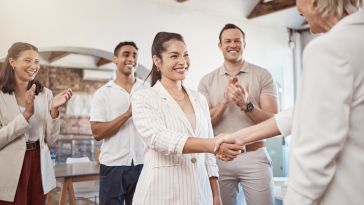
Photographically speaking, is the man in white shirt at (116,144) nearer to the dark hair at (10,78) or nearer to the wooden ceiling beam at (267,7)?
the dark hair at (10,78)

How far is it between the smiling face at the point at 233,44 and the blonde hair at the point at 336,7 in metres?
1.34

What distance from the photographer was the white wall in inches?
134

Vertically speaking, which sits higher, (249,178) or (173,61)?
(173,61)

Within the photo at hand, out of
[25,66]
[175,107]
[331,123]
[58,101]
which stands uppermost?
[25,66]

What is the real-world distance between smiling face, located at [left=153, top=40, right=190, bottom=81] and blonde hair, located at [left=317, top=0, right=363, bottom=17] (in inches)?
32.6

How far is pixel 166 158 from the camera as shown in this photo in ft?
5.14

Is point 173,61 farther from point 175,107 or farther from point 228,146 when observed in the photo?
point 228,146

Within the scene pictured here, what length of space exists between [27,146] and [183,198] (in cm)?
114

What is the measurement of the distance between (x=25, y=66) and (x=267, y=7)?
12.1 ft

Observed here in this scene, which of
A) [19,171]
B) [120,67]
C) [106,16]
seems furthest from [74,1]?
[19,171]

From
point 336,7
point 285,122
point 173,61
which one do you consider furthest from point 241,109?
point 336,7

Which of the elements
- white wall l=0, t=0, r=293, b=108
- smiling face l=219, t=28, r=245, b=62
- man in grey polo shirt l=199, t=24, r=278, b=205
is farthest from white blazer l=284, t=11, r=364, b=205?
white wall l=0, t=0, r=293, b=108

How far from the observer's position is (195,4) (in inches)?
183

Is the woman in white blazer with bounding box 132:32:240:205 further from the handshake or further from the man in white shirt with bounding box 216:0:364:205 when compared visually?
the man in white shirt with bounding box 216:0:364:205
